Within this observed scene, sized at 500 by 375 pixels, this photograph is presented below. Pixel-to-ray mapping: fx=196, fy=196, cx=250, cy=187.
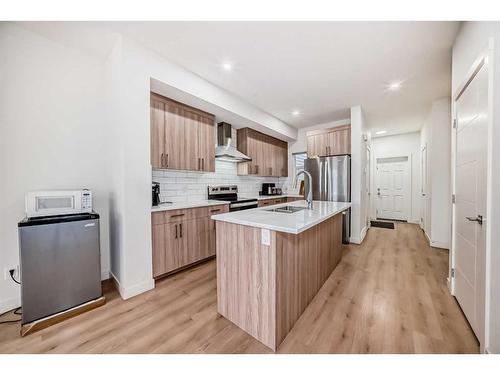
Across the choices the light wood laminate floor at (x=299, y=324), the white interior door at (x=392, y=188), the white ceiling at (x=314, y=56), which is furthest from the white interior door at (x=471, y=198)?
the white interior door at (x=392, y=188)

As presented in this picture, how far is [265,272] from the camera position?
1421 millimetres

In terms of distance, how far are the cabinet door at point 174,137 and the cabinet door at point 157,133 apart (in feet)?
0.18

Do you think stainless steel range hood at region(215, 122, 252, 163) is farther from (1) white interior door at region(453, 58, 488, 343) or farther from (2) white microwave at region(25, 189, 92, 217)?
(1) white interior door at region(453, 58, 488, 343)

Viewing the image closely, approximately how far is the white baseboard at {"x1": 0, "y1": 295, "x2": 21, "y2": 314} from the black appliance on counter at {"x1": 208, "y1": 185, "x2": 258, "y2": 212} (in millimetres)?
2504

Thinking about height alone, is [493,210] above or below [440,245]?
above

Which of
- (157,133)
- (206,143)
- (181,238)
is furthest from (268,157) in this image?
(181,238)

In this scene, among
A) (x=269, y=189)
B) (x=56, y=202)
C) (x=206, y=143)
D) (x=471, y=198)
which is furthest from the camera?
(x=269, y=189)

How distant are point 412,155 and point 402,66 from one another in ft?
14.7

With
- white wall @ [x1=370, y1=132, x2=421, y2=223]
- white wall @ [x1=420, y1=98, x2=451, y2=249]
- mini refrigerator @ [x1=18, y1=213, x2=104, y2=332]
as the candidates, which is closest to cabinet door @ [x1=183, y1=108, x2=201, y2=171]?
mini refrigerator @ [x1=18, y1=213, x2=104, y2=332]

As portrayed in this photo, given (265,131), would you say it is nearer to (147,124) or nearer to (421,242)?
(147,124)

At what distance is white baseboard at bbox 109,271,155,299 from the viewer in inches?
79.7

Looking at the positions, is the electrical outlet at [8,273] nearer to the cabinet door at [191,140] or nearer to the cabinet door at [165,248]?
the cabinet door at [165,248]

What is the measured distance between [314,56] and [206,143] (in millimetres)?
Result: 1941

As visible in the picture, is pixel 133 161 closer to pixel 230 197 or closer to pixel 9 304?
pixel 9 304
